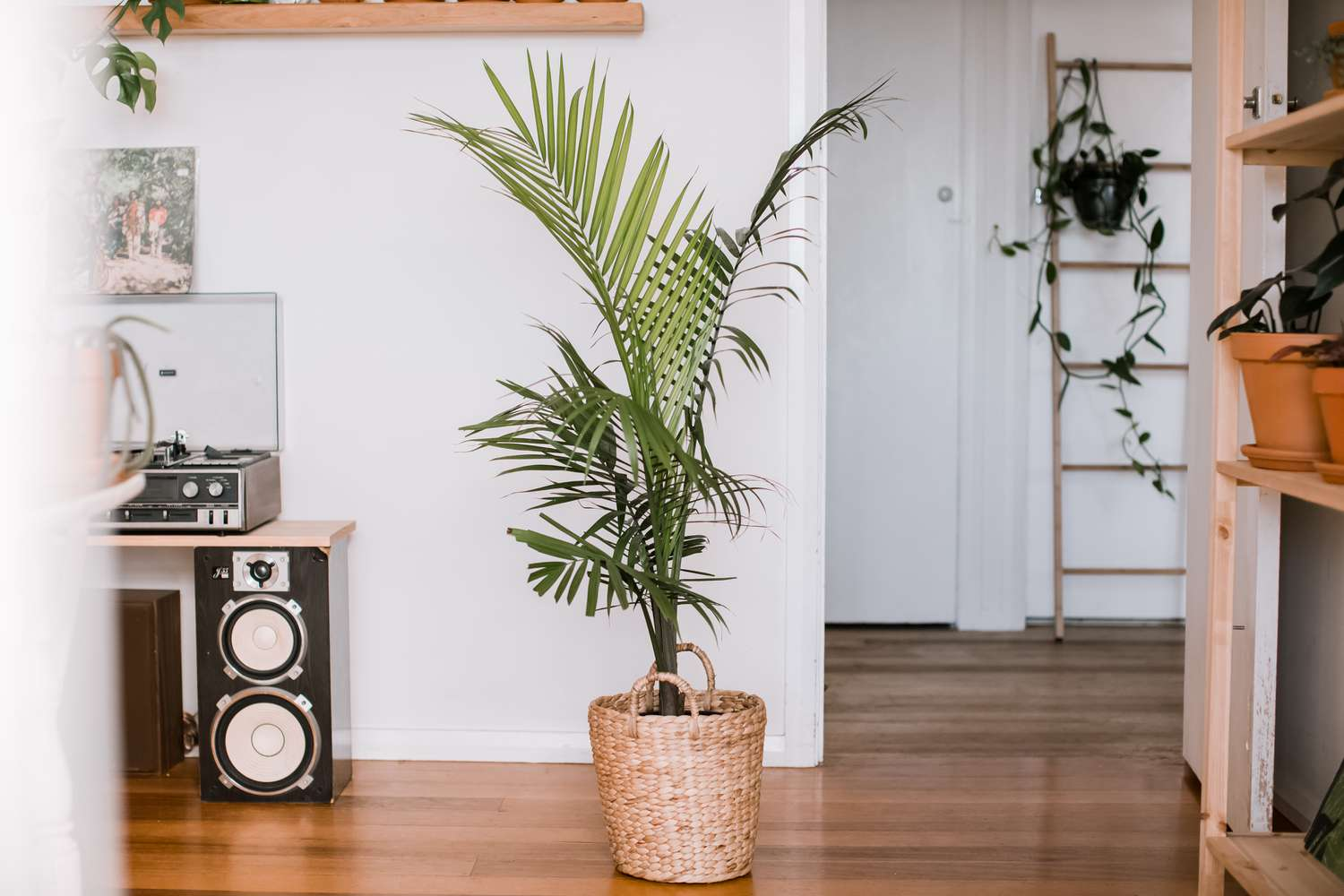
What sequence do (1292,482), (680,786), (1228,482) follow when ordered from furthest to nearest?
(680,786) → (1228,482) → (1292,482)

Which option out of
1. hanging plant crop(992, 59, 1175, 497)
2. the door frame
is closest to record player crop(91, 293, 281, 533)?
the door frame

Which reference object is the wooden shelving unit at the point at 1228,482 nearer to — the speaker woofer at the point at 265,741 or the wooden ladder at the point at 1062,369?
the speaker woofer at the point at 265,741

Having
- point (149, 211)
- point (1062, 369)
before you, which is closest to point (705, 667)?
point (149, 211)

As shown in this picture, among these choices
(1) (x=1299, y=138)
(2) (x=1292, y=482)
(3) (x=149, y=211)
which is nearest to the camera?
(2) (x=1292, y=482)

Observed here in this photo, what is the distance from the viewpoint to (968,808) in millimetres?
2840

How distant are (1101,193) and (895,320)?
0.89 m

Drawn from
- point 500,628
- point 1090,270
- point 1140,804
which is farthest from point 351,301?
point 1090,270

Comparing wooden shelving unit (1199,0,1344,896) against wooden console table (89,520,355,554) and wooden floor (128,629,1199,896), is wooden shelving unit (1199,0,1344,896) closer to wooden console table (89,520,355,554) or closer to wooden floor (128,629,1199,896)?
wooden floor (128,629,1199,896)

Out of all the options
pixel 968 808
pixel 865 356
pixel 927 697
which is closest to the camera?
pixel 968 808

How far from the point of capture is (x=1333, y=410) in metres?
1.77

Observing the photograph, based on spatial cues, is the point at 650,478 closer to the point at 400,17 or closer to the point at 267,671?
the point at 267,671

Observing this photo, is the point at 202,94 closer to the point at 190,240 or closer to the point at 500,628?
the point at 190,240

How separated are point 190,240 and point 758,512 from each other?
1.67m

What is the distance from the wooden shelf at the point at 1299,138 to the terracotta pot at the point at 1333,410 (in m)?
0.39
